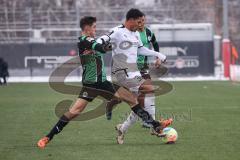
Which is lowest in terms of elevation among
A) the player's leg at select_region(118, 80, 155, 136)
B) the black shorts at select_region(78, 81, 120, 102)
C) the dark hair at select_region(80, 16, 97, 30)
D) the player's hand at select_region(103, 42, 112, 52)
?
the player's leg at select_region(118, 80, 155, 136)

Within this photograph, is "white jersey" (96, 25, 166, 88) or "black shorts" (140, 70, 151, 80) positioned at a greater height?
"white jersey" (96, 25, 166, 88)

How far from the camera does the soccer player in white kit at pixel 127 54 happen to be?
1099cm

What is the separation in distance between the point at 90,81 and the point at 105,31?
27.4m

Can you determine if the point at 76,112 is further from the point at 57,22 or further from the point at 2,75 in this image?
the point at 57,22

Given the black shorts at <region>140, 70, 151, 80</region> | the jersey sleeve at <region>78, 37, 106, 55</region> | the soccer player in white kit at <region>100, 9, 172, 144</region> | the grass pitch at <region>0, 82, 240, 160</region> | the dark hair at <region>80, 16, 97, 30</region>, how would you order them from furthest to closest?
the black shorts at <region>140, 70, 151, 80</region>, the soccer player in white kit at <region>100, 9, 172, 144</region>, the dark hair at <region>80, 16, 97, 30</region>, the jersey sleeve at <region>78, 37, 106, 55</region>, the grass pitch at <region>0, 82, 240, 160</region>

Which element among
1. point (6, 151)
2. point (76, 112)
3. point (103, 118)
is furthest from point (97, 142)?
point (103, 118)

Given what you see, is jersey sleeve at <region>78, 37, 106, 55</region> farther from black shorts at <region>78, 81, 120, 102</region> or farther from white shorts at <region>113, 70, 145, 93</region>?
white shorts at <region>113, 70, 145, 93</region>

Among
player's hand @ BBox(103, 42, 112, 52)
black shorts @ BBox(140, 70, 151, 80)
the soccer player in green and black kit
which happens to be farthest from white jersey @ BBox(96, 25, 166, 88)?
black shorts @ BBox(140, 70, 151, 80)

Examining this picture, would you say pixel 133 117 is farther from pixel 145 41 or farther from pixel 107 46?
pixel 145 41

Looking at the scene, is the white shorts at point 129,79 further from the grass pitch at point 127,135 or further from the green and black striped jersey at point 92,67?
the grass pitch at point 127,135

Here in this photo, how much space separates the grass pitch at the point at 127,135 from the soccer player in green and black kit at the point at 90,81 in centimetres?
31

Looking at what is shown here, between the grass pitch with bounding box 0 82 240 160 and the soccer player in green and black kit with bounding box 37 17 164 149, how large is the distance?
306 mm

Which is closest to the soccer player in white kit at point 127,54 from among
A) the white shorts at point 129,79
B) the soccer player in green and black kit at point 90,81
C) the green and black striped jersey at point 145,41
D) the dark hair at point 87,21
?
the white shorts at point 129,79

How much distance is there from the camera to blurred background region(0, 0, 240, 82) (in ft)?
116
